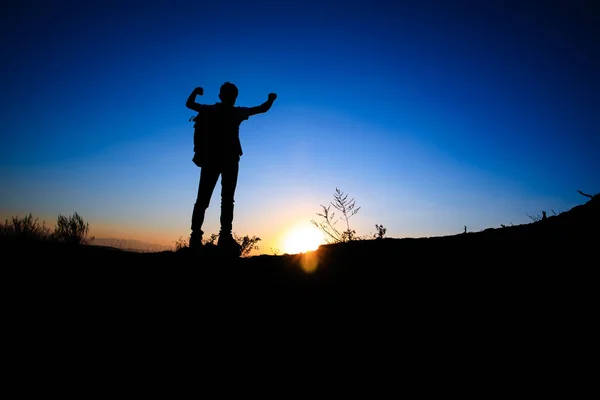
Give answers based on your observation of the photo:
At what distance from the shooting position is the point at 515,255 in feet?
8.04

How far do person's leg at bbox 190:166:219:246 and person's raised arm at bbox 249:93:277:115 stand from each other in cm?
109

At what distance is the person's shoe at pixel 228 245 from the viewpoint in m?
4.09


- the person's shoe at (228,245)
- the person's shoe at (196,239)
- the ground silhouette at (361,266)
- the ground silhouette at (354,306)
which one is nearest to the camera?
the ground silhouette at (354,306)

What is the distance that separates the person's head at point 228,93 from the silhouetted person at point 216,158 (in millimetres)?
66

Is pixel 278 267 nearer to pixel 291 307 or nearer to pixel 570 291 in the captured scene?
pixel 291 307

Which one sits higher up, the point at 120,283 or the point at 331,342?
the point at 120,283

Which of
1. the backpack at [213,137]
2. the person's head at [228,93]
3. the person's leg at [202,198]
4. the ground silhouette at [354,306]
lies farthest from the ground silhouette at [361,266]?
the person's head at [228,93]

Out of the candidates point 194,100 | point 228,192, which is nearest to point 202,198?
point 228,192

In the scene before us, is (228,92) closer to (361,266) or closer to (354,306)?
(361,266)

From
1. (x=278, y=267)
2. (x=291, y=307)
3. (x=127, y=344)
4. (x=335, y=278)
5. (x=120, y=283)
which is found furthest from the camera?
(x=278, y=267)

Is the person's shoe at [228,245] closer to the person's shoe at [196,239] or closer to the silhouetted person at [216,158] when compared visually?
the silhouetted person at [216,158]

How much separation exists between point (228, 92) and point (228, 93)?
0.02 metres

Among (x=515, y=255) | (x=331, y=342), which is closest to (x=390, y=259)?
(x=515, y=255)

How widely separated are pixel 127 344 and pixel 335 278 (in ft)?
5.69
